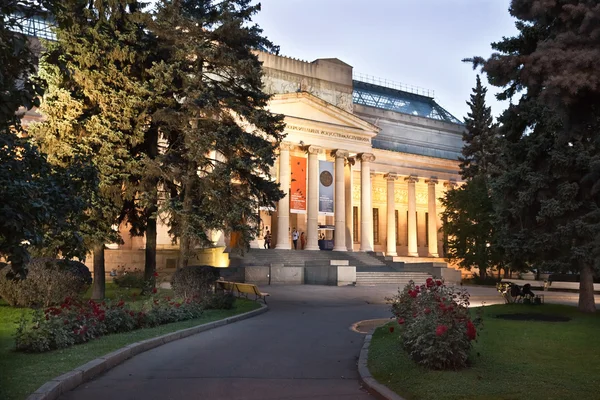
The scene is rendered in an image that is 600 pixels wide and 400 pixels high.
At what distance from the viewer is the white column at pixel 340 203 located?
44525 mm

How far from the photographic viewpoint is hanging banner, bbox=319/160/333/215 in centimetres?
4231

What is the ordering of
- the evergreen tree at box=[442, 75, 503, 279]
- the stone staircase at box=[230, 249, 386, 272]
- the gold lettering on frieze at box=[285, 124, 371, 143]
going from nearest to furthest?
1. the stone staircase at box=[230, 249, 386, 272]
2. the evergreen tree at box=[442, 75, 503, 279]
3. the gold lettering on frieze at box=[285, 124, 371, 143]

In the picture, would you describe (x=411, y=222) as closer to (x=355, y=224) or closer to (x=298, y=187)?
(x=355, y=224)

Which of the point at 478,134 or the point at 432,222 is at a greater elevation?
the point at 478,134

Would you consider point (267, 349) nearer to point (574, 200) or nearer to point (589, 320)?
point (589, 320)

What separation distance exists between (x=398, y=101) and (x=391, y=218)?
62.9 feet

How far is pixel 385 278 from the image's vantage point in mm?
37094

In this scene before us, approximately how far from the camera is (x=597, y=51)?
24.3ft

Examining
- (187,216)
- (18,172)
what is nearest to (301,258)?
(187,216)

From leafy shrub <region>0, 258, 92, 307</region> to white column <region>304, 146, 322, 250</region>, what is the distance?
1049 inches

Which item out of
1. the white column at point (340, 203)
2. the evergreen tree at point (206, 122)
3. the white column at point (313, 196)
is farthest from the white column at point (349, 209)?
the evergreen tree at point (206, 122)

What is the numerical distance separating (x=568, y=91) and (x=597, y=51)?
2.11ft

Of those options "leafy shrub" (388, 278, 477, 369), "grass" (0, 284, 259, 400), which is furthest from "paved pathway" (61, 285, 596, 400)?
"leafy shrub" (388, 278, 477, 369)

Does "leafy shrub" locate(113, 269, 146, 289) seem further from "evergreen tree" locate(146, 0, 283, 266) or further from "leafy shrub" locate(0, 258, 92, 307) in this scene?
"leafy shrub" locate(0, 258, 92, 307)
